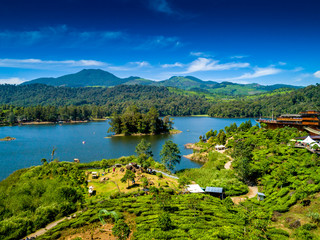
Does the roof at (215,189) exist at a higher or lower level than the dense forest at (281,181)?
lower

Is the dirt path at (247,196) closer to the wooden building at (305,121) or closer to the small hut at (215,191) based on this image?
the small hut at (215,191)

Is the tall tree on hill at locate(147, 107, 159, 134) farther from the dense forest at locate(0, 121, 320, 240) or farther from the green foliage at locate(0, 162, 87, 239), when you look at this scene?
the green foliage at locate(0, 162, 87, 239)

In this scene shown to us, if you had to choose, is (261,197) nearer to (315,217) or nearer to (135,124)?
(315,217)

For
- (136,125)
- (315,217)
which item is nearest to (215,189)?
(315,217)

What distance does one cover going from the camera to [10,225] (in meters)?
20.9

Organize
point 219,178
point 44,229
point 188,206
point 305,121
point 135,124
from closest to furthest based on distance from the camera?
point 44,229 → point 188,206 → point 219,178 → point 305,121 → point 135,124

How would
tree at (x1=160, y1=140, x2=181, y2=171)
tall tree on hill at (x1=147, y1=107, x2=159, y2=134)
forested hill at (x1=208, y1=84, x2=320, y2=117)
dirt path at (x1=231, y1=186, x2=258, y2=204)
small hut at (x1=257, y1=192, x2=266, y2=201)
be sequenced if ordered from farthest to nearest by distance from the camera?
forested hill at (x1=208, y1=84, x2=320, y2=117) < tall tree on hill at (x1=147, y1=107, x2=159, y2=134) < tree at (x1=160, y1=140, x2=181, y2=171) < dirt path at (x1=231, y1=186, x2=258, y2=204) < small hut at (x1=257, y1=192, x2=266, y2=201)

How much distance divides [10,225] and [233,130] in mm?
77258

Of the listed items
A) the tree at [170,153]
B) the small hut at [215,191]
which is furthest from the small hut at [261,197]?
the tree at [170,153]

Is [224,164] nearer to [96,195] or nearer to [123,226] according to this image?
[96,195]

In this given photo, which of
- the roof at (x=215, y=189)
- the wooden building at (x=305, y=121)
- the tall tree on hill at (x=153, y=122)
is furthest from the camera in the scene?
the tall tree on hill at (x=153, y=122)

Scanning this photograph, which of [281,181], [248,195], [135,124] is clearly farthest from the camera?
[135,124]

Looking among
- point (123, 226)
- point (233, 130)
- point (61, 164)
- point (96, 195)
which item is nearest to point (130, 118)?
point (233, 130)

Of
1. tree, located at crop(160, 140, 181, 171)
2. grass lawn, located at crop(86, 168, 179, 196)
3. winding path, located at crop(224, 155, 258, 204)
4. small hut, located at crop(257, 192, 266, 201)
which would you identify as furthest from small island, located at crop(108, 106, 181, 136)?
small hut, located at crop(257, 192, 266, 201)
